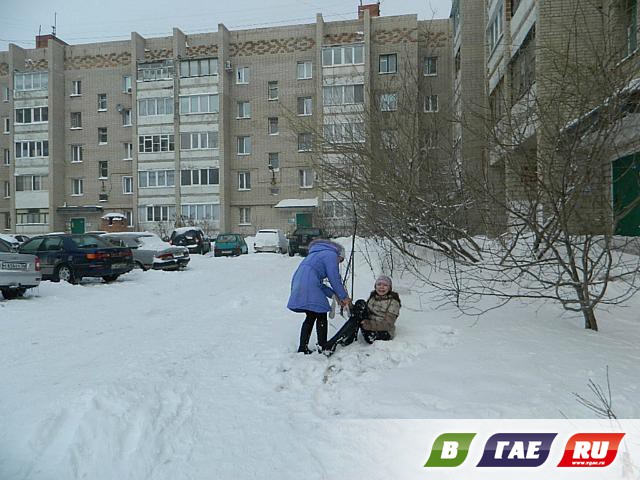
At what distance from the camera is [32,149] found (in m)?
44.2

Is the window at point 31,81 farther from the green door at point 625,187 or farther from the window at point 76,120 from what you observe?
the green door at point 625,187

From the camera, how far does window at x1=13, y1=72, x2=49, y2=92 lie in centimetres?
4359

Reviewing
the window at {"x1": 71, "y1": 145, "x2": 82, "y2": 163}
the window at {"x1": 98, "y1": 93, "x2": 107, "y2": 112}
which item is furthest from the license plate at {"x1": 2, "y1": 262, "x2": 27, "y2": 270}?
the window at {"x1": 71, "y1": 145, "x2": 82, "y2": 163}

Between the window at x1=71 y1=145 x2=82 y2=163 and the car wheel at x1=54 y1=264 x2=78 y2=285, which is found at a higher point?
the window at x1=71 y1=145 x2=82 y2=163

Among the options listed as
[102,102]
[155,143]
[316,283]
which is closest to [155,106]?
[155,143]

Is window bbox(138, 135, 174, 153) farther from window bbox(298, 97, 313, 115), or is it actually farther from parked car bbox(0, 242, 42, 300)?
parked car bbox(0, 242, 42, 300)

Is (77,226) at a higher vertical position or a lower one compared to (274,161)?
lower

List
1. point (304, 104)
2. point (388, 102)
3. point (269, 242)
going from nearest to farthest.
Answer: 1. point (388, 102)
2. point (269, 242)
3. point (304, 104)

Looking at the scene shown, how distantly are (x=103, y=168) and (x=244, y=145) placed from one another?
12.2m

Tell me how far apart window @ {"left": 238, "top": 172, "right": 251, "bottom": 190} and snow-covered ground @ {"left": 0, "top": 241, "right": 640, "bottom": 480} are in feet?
A: 110

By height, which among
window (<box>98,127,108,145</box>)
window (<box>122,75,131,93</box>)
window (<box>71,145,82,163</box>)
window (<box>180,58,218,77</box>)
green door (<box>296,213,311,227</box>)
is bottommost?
green door (<box>296,213,311,227</box>)

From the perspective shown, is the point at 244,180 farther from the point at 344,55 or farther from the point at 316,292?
the point at 316,292

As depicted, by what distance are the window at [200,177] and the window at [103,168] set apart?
6907 mm

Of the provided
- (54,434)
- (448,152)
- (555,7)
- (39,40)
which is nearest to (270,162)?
(39,40)
